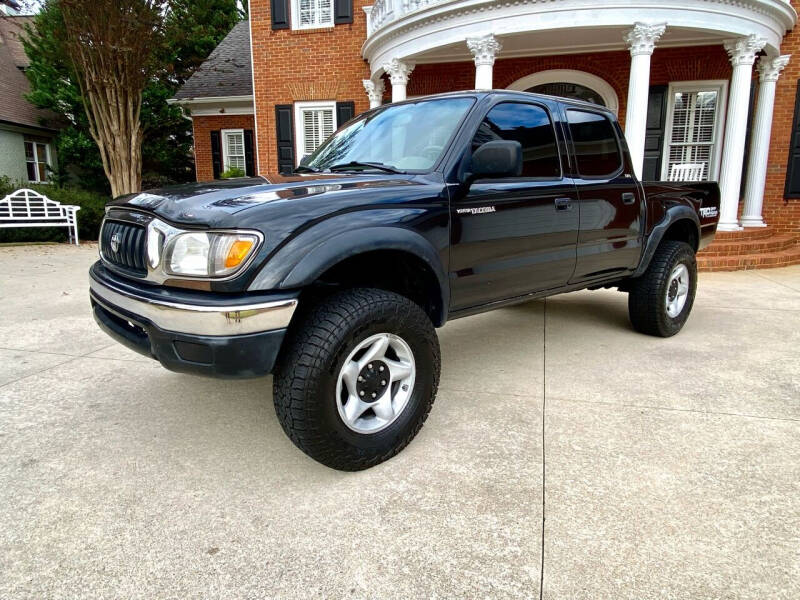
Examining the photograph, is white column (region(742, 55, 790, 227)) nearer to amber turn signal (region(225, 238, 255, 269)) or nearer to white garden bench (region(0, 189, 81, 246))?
amber turn signal (region(225, 238, 255, 269))

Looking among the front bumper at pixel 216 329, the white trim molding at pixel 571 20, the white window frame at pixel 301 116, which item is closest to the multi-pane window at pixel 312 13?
the white window frame at pixel 301 116

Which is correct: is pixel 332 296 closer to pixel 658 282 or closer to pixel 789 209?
pixel 658 282

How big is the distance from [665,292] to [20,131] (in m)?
23.7

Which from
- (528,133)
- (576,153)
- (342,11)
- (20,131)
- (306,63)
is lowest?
(576,153)

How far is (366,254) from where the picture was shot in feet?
8.19

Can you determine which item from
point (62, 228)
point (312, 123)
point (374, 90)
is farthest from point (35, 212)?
point (374, 90)

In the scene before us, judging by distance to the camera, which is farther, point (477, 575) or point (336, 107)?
point (336, 107)

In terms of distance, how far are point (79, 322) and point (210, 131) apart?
12.1m

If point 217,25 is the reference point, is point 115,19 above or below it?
below

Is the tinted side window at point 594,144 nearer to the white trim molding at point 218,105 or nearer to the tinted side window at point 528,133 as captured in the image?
the tinted side window at point 528,133

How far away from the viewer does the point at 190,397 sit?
3.39 metres

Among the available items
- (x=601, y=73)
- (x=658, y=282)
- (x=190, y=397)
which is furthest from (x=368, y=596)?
(x=601, y=73)

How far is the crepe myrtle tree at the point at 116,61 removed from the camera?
12.9m

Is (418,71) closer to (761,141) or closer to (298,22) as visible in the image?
(298,22)
